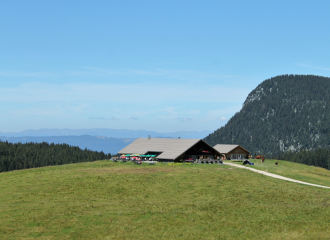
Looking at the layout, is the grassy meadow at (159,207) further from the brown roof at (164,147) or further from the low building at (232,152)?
the low building at (232,152)

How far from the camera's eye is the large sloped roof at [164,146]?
284 ft

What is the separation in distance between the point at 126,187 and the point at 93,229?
1834cm

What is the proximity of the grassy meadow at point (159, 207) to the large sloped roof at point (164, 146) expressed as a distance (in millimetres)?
22523

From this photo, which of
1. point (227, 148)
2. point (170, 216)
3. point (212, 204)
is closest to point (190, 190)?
point (212, 204)

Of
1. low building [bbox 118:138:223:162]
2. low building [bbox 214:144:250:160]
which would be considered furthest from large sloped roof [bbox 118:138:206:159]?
low building [bbox 214:144:250:160]

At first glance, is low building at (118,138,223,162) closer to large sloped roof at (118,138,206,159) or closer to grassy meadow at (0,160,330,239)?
large sloped roof at (118,138,206,159)

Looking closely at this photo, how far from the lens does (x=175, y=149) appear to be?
290ft

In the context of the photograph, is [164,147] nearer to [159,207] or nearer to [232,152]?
[232,152]

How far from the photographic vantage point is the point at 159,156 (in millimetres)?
86000

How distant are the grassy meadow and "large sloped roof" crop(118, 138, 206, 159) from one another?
2252cm

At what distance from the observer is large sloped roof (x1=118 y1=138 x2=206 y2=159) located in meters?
86.4

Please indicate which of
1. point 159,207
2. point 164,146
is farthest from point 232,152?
point 159,207

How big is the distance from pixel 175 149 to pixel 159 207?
4666 centimetres

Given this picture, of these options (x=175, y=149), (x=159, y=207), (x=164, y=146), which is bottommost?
(x=159, y=207)
